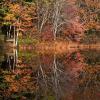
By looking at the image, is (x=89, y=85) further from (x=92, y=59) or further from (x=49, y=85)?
(x=92, y=59)

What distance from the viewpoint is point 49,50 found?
41812 mm

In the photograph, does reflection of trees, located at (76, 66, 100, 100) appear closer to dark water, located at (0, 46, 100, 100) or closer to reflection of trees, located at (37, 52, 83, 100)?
dark water, located at (0, 46, 100, 100)

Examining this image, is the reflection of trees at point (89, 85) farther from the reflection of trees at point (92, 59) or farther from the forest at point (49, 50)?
the reflection of trees at point (92, 59)

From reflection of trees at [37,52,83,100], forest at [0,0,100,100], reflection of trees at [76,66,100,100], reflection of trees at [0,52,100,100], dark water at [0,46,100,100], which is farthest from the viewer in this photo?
forest at [0,0,100,100]

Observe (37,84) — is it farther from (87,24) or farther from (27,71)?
(87,24)

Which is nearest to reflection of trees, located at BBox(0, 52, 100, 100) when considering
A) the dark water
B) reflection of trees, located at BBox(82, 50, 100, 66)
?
the dark water

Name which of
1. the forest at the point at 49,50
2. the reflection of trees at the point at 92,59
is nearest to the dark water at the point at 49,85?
→ the forest at the point at 49,50

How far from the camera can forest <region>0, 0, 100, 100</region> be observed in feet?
49.8

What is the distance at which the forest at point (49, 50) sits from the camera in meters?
15.2

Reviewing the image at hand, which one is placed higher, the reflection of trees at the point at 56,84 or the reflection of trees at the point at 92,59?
the reflection of trees at the point at 56,84

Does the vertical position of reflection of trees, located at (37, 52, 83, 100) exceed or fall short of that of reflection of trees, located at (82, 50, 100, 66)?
it exceeds it

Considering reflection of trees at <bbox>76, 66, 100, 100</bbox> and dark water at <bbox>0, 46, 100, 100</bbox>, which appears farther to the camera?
reflection of trees at <bbox>76, 66, 100, 100</bbox>

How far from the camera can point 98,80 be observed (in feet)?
59.9

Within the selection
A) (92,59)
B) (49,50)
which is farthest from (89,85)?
(49,50)
